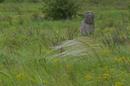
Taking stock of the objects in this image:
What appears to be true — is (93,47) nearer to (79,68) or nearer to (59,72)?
(79,68)

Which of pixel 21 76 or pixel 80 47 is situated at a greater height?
pixel 80 47

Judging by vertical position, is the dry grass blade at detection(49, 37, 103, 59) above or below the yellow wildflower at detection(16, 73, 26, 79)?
above

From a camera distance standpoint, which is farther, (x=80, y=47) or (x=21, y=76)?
(x=80, y=47)

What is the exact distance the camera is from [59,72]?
3523mm

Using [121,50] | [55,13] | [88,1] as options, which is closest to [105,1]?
[88,1]

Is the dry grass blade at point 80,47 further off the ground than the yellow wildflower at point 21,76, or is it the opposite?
the dry grass blade at point 80,47

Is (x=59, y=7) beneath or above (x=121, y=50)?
beneath

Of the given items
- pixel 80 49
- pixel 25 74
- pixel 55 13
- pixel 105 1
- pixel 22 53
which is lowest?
pixel 105 1

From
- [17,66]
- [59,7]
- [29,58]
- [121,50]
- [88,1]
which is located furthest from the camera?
[88,1]

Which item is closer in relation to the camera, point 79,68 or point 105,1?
point 79,68

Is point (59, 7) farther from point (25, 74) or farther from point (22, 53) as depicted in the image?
point (25, 74)

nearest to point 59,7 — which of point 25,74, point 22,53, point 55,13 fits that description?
point 55,13

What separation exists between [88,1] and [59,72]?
101 feet

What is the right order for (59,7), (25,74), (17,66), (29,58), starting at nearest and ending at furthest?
(25,74), (17,66), (29,58), (59,7)
